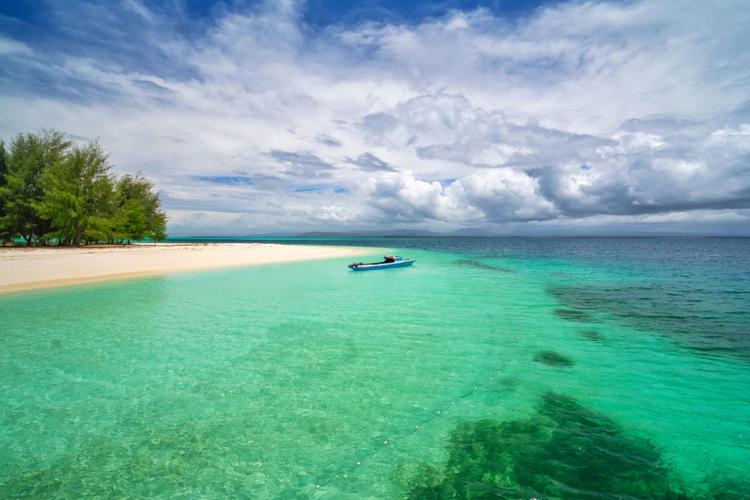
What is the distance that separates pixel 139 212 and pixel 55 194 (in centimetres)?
1817

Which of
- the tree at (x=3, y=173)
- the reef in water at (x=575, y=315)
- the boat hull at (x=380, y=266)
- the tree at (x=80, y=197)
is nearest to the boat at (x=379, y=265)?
the boat hull at (x=380, y=266)

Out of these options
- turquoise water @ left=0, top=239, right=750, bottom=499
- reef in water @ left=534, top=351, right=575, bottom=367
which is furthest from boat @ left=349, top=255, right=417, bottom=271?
reef in water @ left=534, top=351, right=575, bottom=367

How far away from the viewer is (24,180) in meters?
39.9

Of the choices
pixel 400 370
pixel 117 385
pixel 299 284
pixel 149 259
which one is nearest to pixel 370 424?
pixel 400 370

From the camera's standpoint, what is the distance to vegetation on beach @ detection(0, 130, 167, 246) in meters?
39.0

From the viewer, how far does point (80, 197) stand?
41.8m

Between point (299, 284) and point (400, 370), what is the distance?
53.3 feet

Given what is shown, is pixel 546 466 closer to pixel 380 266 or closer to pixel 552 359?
pixel 552 359

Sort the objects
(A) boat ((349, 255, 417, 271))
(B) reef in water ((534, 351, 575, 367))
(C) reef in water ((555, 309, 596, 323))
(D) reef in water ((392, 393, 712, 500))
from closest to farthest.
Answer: (D) reef in water ((392, 393, 712, 500)) < (B) reef in water ((534, 351, 575, 367)) < (C) reef in water ((555, 309, 596, 323)) < (A) boat ((349, 255, 417, 271))

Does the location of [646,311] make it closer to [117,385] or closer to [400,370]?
[400,370]

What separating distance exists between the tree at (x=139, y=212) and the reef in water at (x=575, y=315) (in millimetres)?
56186

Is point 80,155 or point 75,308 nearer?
point 75,308

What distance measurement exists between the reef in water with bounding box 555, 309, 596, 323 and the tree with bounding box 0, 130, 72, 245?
2062 inches

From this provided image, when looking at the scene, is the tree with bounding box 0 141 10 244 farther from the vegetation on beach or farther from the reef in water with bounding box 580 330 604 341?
the reef in water with bounding box 580 330 604 341
